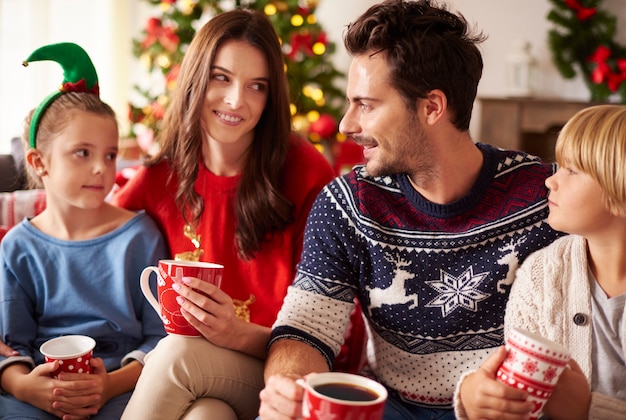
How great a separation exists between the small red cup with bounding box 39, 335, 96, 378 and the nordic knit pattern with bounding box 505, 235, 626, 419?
86 cm

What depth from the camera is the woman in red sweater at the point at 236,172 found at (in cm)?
186

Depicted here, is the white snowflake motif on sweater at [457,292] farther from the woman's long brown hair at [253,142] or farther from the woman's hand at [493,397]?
the woman's long brown hair at [253,142]

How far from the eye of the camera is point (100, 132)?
5.87ft

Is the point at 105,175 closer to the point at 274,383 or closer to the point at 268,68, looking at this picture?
the point at 268,68

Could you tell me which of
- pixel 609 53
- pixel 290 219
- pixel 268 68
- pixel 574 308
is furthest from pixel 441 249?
pixel 609 53

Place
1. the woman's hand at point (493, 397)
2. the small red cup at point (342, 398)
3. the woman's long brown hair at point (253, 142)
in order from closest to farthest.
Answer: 1. the small red cup at point (342, 398)
2. the woman's hand at point (493, 397)
3. the woman's long brown hair at point (253, 142)

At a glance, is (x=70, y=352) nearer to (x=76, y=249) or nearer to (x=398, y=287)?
(x=76, y=249)

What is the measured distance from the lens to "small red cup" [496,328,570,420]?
3.23 feet

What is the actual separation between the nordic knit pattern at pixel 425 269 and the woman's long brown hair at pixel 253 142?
309 millimetres

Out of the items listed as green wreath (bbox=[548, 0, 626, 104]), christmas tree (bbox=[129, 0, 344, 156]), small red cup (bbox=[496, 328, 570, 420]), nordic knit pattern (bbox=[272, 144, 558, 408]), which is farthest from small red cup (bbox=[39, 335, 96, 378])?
green wreath (bbox=[548, 0, 626, 104])

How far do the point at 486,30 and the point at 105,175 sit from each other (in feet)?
13.8

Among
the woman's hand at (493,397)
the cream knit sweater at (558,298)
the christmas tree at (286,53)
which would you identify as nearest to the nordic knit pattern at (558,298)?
the cream knit sweater at (558,298)

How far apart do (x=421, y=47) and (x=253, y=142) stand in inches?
24.7

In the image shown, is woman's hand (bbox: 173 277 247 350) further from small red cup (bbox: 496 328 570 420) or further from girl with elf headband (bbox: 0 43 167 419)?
small red cup (bbox: 496 328 570 420)
